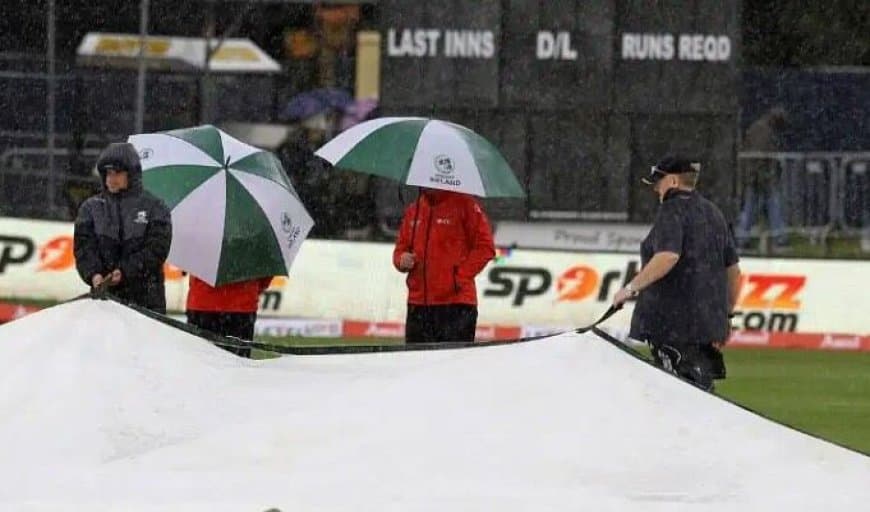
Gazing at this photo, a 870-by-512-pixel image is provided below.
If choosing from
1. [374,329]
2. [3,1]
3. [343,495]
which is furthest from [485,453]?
[3,1]

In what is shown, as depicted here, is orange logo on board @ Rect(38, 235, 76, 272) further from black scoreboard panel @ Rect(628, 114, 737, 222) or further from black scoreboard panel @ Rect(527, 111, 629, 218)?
black scoreboard panel @ Rect(628, 114, 737, 222)

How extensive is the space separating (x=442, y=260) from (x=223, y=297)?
3.58 feet

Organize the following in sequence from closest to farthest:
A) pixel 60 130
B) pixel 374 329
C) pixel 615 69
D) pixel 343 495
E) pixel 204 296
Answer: pixel 343 495 → pixel 204 296 → pixel 374 329 → pixel 615 69 → pixel 60 130

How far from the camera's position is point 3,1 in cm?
3344

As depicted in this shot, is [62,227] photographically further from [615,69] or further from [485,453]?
[485,453]

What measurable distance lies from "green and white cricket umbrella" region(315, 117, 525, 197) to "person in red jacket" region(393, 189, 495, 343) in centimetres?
14

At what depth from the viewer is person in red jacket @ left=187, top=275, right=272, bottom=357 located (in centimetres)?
1117

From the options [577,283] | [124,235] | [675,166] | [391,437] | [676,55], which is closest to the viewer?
[391,437]

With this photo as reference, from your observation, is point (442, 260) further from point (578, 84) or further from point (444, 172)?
point (578, 84)

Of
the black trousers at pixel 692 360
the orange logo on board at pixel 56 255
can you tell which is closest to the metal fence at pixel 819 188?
the orange logo on board at pixel 56 255

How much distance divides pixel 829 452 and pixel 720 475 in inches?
19.4

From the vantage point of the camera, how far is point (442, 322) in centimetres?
1133

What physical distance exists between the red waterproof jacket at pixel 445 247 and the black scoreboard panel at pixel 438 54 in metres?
11.6

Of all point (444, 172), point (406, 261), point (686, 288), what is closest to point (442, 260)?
point (406, 261)
